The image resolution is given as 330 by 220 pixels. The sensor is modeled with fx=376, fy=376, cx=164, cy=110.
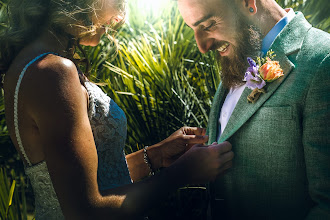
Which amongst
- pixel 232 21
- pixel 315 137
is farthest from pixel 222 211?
pixel 232 21

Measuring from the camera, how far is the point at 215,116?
2.08m

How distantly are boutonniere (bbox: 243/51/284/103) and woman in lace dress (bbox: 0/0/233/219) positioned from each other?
273mm

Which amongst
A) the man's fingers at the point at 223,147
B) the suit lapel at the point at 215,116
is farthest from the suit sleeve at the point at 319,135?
the suit lapel at the point at 215,116

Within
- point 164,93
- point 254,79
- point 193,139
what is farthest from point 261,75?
point 164,93

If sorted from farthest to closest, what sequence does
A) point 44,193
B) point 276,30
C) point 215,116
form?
point 215,116
point 276,30
point 44,193

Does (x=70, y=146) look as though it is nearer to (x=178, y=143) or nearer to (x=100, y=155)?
(x=100, y=155)

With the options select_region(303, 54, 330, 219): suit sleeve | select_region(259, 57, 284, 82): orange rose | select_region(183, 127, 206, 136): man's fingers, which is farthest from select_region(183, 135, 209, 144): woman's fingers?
select_region(303, 54, 330, 219): suit sleeve

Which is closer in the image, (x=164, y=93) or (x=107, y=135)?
(x=107, y=135)

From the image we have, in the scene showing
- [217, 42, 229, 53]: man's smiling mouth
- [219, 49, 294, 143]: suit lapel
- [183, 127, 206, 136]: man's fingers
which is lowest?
[183, 127, 206, 136]: man's fingers

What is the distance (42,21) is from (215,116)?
1013mm

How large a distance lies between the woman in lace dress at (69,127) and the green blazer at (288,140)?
12 cm

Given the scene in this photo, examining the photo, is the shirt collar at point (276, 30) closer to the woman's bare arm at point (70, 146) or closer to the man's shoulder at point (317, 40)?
the man's shoulder at point (317, 40)

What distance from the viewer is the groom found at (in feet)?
4.88

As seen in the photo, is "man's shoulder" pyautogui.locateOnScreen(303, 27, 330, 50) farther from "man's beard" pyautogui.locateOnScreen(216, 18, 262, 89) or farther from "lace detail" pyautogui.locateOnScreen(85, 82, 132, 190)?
"lace detail" pyautogui.locateOnScreen(85, 82, 132, 190)
